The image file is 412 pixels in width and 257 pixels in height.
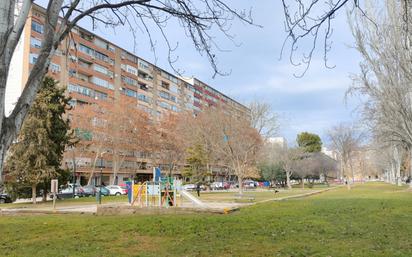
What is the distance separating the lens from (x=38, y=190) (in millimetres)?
37812

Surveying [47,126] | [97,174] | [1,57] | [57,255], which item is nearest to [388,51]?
[47,126]

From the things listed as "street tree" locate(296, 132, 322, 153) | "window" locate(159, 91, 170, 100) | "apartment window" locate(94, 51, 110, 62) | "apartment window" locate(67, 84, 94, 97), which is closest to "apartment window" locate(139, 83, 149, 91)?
"window" locate(159, 91, 170, 100)

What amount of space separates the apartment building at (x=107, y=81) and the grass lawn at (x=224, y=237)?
39054 mm

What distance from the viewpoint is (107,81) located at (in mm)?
78750

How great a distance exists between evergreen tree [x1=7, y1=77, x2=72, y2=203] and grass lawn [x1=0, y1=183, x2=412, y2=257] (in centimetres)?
2148

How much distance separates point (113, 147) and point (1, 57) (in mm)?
49832

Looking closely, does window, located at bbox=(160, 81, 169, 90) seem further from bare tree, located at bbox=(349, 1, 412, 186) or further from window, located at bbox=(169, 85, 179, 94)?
bare tree, located at bbox=(349, 1, 412, 186)

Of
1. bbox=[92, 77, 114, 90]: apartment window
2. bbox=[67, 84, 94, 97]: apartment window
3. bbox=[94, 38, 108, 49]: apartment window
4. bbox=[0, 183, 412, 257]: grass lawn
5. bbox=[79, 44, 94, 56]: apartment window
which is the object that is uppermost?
bbox=[94, 38, 108, 49]: apartment window

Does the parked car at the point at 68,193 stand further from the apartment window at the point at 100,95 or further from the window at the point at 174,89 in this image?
the window at the point at 174,89

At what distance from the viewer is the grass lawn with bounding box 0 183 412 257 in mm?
8758

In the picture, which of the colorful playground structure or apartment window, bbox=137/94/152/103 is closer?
the colorful playground structure

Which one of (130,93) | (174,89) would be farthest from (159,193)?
(174,89)

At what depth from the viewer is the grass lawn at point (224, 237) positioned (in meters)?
8.76

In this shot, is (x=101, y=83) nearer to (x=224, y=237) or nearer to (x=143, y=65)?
(x=143, y=65)
